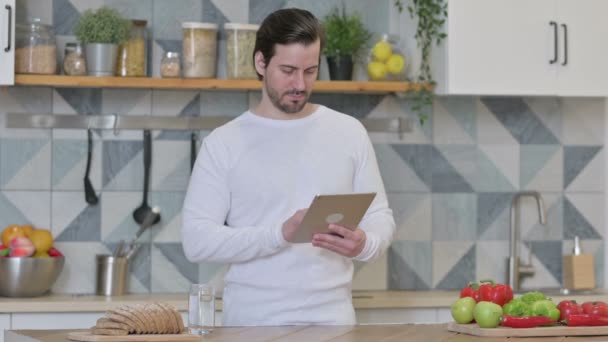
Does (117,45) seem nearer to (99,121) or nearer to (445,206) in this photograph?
(99,121)

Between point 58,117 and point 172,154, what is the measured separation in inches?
17.3

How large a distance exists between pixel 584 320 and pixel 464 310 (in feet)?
0.91

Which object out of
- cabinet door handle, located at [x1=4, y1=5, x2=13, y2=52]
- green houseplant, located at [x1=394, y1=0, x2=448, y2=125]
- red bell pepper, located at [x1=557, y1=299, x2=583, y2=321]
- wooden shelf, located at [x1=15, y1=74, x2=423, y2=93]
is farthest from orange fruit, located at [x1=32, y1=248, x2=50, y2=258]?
red bell pepper, located at [x1=557, y1=299, x2=583, y2=321]

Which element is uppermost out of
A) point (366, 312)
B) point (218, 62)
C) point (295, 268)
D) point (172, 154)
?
point (218, 62)

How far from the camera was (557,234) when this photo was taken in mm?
4250

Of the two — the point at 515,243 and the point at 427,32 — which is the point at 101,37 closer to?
the point at 427,32

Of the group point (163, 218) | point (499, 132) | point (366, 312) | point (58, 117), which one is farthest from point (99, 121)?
point (499, 132)

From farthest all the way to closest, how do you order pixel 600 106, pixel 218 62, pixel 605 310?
pixel 600 106
pixel 218 62
pixel 605 310

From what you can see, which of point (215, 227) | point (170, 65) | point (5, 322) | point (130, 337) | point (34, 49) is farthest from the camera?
point (170, 65)

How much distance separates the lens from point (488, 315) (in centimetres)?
245

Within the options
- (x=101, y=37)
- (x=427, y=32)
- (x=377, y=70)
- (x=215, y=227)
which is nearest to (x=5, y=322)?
(x=101, y=37)

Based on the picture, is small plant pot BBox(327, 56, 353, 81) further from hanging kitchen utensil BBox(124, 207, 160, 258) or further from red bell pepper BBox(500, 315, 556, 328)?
red bell pepper BBox(500, 315, 556, 328)

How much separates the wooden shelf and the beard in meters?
0.93

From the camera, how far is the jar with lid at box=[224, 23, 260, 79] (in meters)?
3.79
